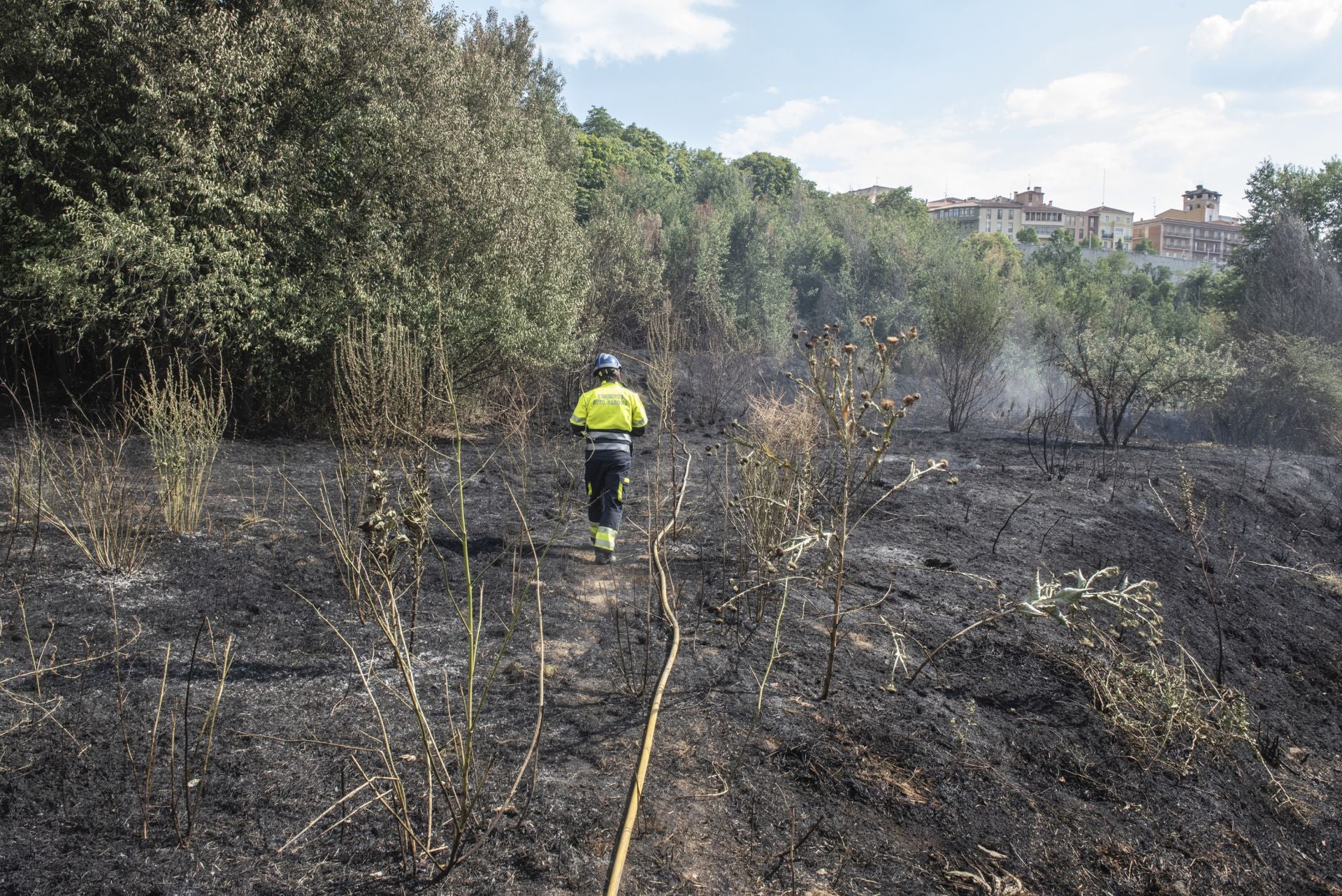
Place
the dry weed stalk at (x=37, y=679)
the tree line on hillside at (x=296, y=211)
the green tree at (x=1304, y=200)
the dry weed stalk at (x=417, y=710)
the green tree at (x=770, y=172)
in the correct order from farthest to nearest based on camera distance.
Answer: the green tree at (x=770, y=172) → the green tree at (x=1304, y=200) → the tree line on hillside at (x=296, y=211) → the dry weed stalk at (x=37, y=679) → the dry weed stalk at (x=417, y=710)

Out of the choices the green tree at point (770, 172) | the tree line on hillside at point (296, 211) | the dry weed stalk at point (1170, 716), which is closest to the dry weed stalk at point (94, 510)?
the tree line on hillside at point (296, 211)

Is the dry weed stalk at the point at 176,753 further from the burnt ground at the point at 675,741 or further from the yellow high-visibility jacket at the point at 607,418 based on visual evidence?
the yellow high-visibility jacket at the point at 607,418

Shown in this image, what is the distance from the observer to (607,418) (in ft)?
21.6

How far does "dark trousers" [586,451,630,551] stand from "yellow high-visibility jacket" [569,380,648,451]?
0.09 meters

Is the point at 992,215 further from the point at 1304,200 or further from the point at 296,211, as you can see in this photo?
the point at 296,211

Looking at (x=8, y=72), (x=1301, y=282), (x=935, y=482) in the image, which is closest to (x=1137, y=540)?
(x=935, y=482)

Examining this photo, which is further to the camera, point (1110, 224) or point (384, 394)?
point (1110, 224)

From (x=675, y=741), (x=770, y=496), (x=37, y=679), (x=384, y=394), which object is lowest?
(x=675, y=741)

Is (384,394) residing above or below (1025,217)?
below

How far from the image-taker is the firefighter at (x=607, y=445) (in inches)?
258

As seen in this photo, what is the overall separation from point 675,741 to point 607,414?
3.26 metres

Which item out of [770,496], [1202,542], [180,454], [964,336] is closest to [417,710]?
[770,496]

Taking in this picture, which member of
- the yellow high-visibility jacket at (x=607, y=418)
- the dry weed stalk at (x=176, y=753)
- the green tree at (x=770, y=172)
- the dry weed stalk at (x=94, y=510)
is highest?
the green tree at (x=770, y=172)

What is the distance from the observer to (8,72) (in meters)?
10.2
